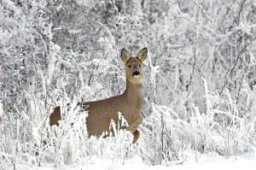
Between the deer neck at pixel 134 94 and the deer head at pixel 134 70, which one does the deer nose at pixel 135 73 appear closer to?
the deer head at pixel 134 70

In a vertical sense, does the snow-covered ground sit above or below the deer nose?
below

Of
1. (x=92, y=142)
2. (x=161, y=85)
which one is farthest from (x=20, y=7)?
(x=92, y=142)

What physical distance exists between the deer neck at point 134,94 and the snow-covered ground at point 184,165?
181 cm

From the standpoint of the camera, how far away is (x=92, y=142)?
6508 mm

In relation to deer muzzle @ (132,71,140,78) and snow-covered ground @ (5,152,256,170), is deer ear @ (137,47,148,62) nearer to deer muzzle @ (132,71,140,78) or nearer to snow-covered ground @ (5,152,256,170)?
deer muzzle @ (132,71,140,78)

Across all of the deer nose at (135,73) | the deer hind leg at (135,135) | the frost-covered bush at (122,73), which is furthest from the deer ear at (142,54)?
the deer hind leg at (135,135)

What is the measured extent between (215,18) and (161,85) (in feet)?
7.21

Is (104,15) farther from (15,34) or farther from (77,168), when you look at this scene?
(77,168)

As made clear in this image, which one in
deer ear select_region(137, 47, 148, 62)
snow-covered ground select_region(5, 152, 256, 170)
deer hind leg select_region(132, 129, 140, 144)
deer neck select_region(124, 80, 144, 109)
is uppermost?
deer ear select_region(137, 47, 148, 62)

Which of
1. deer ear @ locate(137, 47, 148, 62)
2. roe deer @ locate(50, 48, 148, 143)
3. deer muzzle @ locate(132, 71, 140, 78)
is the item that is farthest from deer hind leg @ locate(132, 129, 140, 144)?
deer ear @ locate(137, 47, 148, 62)

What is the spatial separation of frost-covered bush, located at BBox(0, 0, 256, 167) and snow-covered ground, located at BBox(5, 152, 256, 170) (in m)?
0.10

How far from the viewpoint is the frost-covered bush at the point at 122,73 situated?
21.1 ft

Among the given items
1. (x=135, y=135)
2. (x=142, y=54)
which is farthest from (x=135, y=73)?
(x=135, y=135)

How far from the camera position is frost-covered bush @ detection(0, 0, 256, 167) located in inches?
254
